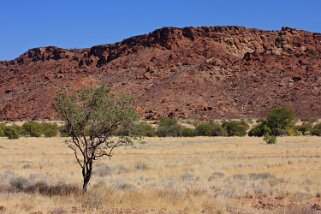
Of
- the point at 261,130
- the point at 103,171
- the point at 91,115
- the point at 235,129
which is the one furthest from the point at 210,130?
the point at 91,115

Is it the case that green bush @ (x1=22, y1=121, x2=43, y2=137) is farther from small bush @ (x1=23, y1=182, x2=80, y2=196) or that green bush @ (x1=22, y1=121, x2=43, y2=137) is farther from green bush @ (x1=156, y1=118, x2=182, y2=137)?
small bush @ (x1=23, y1=182, x2=80, y2=196)

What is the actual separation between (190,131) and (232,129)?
479 cm

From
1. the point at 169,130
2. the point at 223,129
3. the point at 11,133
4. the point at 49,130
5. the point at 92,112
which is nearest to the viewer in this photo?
the point at 92,112

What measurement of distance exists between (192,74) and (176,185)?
80.7 meters

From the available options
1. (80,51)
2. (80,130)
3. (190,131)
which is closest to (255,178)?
(80,130)

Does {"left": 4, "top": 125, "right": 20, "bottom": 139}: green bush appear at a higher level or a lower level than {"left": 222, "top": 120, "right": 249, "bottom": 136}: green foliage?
lower

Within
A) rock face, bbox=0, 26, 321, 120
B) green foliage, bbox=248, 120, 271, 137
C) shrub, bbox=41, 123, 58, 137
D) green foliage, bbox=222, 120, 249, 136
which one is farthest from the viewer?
rock face, bbox=0, 26, 321, 120

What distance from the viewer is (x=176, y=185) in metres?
17.5

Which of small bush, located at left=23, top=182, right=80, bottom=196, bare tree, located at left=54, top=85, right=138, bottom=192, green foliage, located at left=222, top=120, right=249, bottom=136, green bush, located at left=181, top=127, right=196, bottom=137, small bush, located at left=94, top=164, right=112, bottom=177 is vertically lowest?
small bush, located at left=23, top=182, right=80, bottom=196

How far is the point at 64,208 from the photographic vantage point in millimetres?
13367

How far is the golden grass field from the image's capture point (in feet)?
44.7

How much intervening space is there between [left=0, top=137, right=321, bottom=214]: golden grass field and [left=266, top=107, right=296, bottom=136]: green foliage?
25.8 m

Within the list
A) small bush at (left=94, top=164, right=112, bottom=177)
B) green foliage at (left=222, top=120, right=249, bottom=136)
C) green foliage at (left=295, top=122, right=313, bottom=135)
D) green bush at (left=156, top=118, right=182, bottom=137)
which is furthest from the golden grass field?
green foliage at (left=295, top=122, right=313, bottom=135)

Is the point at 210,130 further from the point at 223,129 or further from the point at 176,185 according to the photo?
the point at 176,185
